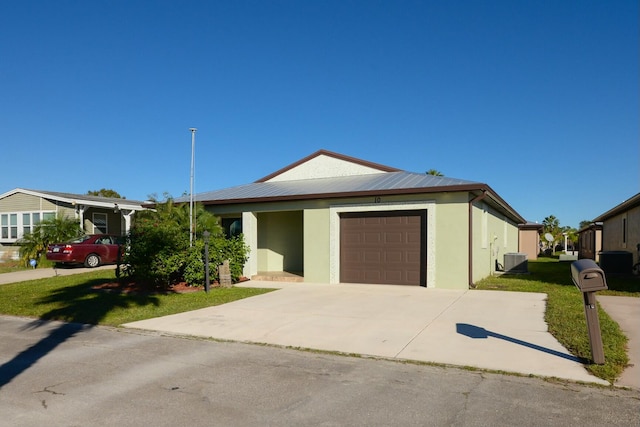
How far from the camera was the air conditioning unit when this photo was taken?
1863 cm

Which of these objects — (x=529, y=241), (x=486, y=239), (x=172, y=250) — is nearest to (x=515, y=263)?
(x=486, y=239)

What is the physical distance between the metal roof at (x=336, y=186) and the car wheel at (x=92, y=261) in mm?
5335

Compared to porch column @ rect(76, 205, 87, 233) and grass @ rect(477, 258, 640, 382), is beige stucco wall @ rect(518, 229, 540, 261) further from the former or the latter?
porch column @ rect(76, 205, 87, 233)

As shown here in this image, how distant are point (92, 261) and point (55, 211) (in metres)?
5.44

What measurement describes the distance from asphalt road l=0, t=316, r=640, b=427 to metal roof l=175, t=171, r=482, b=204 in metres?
8.33

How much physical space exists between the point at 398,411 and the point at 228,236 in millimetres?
14197

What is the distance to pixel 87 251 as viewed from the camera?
1959 centimetres

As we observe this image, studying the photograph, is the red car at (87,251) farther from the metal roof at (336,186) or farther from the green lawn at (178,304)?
the metal roof at (336,186)

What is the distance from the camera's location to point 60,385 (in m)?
5.09

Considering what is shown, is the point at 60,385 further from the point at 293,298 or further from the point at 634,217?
the point at 634,217

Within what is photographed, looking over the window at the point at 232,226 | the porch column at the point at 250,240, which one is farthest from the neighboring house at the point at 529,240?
the porch column at the point at 250,240

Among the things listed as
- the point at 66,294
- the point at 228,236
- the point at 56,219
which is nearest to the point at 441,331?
the point at 66,294

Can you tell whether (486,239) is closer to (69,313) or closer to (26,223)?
(69,313)

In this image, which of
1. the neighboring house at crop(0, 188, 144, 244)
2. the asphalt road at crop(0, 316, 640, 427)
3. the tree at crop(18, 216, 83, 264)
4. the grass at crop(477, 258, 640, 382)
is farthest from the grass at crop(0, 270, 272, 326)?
the neighboring house at crop(0, 188, 144, 244)
